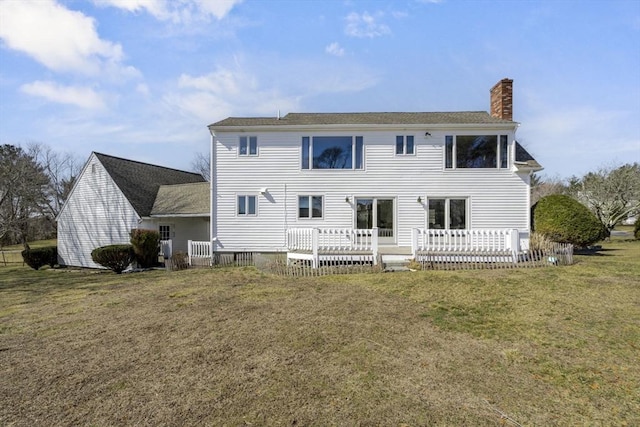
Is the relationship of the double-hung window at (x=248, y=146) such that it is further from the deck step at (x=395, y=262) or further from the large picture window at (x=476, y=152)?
the large picture window at (x=476, y=152)

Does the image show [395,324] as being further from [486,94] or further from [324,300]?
[486,94]

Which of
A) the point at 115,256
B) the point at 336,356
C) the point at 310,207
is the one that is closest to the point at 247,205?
the point at 310,207

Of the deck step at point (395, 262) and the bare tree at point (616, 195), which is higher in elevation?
the bare tree at point (616, 195)

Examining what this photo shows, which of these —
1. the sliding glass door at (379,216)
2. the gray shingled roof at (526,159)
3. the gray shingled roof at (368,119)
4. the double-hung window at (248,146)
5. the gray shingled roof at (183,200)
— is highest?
the gray shingled roof at (368,119)

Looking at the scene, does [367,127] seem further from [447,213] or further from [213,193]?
[213,193]

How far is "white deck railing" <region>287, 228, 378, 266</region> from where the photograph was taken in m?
12.6

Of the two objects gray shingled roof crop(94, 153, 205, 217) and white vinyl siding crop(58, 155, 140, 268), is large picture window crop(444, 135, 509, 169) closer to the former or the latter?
gray shingled roof crop(94, 153, 205, 217)

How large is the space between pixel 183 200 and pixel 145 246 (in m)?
4.40

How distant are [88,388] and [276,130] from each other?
13.0 metres

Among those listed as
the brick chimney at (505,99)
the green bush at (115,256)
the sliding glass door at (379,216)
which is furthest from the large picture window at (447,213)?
the green bush at (115,256)

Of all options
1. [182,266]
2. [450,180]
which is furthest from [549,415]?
[182,266]

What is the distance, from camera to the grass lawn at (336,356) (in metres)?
3.83

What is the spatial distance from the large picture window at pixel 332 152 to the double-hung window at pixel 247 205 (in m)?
2.91

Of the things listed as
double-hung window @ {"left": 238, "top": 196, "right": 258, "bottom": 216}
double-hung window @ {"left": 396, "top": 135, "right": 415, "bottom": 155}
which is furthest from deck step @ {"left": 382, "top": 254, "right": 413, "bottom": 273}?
double-hung window @ {"left": 238, "top": 196, "right": 258, "bottom": 216}
